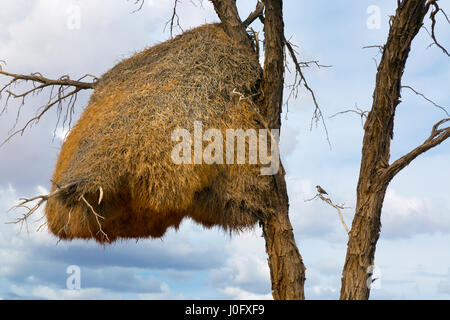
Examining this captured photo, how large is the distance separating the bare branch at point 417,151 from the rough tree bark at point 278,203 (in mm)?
1483

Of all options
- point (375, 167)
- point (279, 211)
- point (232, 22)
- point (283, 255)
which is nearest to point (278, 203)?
point (279, 211)

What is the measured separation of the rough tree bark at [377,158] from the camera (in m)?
6.86

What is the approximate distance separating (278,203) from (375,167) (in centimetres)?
142

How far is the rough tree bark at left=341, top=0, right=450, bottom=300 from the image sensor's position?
270 inches

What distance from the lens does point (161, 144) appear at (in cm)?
698

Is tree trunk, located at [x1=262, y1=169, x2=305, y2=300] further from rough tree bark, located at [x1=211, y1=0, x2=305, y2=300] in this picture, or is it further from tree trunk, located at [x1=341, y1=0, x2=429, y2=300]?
tree trunk, located at [x1=341, y1=0, x2=429, y2=300]

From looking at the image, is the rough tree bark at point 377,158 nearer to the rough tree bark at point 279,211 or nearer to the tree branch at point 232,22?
the rough tree bark at point 279,211

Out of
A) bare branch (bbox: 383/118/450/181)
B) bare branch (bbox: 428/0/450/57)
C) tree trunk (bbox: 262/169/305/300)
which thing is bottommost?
tree trunk (bbox: 262/169/305/300)

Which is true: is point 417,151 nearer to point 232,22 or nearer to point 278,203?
point 278,203

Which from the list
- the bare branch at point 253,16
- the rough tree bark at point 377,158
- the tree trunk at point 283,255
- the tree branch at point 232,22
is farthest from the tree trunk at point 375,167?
the bare branch at point 253,16

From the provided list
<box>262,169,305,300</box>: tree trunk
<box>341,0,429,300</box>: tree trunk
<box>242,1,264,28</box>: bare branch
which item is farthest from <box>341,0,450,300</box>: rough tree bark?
<box>242,1,264,28</box>: bare branch
